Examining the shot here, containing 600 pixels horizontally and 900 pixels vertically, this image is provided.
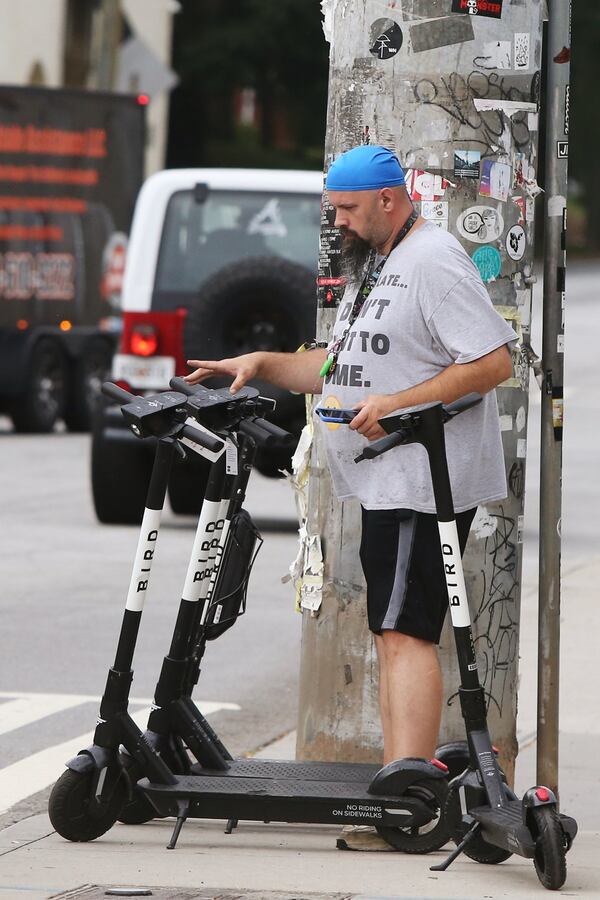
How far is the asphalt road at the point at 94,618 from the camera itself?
7.51 m

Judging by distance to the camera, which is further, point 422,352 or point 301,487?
point 301,487

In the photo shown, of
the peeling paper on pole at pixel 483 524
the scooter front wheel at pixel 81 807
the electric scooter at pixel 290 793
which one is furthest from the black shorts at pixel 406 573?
the scooter front wheel at pixel 81 807

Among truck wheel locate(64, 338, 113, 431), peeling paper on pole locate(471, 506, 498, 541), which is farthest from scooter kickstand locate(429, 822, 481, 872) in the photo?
truck wheel locate(64, 338, 113, 431)

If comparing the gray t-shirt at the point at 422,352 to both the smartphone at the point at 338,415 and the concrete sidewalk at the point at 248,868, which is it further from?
the concrete sidewalk at the point at 248,868

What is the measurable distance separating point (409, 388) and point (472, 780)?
998 millimetres

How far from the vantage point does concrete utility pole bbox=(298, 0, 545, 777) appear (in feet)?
18.9

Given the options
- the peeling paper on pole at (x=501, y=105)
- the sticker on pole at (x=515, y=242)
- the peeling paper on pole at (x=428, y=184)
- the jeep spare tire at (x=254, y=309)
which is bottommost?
the jeep spare tire at (x=254, y=309)

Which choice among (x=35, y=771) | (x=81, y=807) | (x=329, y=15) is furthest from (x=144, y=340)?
(x=81, y=807)

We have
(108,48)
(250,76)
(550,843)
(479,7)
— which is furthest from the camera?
(250,76)

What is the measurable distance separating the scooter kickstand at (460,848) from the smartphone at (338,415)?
1050 millimetres

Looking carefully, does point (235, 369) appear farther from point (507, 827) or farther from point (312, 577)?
point (507, 827)

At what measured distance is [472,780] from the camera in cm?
515

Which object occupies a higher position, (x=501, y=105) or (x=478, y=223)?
(x=501, y=105)

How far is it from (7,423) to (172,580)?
13498 mm
